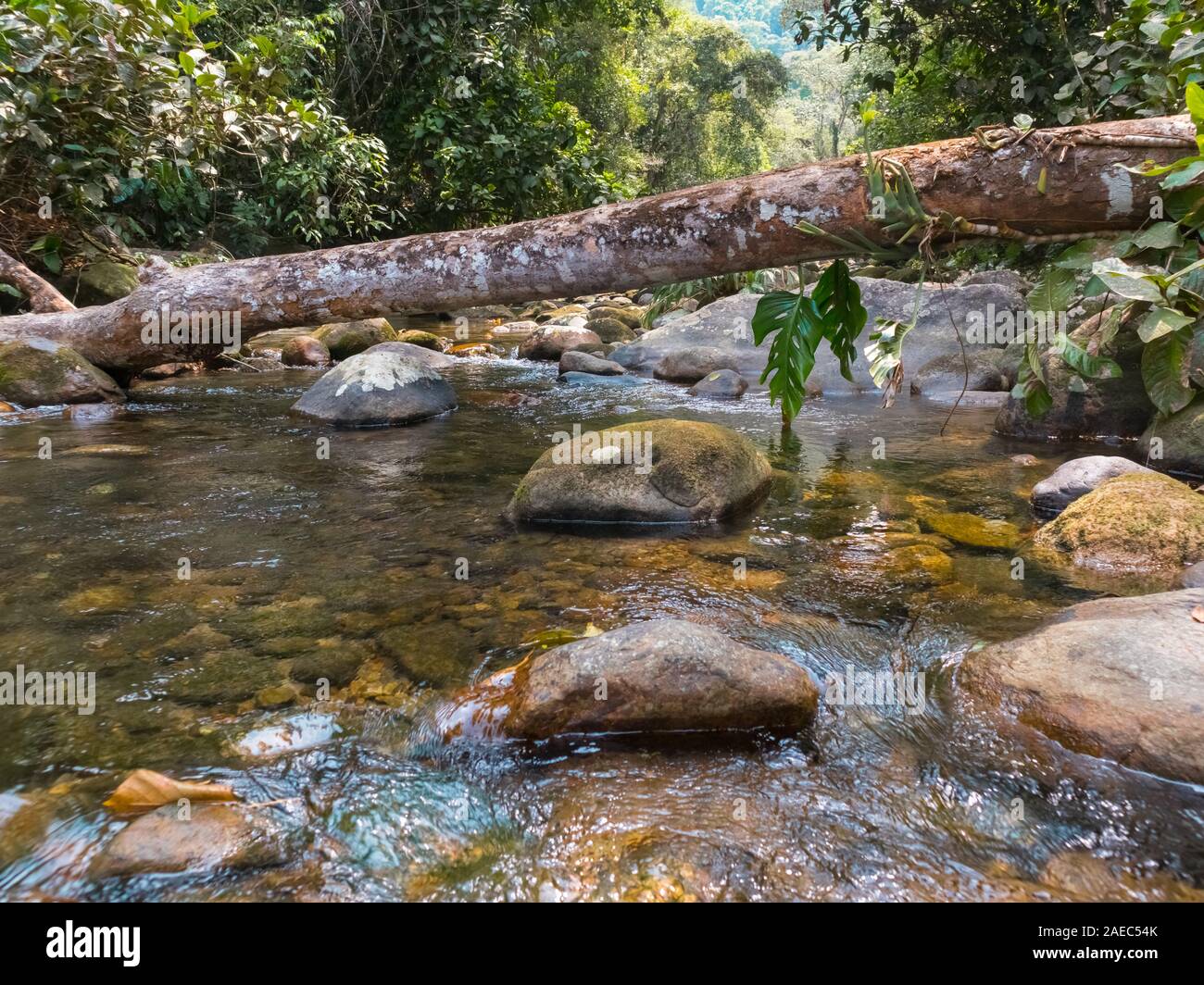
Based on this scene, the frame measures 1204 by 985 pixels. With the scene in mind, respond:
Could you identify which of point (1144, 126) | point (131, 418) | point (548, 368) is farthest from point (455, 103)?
point (1144, 126)

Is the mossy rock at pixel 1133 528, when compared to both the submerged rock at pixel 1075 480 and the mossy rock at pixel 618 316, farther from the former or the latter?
the mossy rock at pixel 618 316

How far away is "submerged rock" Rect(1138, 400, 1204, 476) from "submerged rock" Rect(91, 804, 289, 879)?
17.7 feet

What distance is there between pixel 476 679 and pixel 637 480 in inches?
Result: 73.5

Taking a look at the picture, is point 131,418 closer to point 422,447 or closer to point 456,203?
point 422,447

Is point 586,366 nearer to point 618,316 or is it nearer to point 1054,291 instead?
point 618,316

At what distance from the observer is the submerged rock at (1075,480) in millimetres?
4375

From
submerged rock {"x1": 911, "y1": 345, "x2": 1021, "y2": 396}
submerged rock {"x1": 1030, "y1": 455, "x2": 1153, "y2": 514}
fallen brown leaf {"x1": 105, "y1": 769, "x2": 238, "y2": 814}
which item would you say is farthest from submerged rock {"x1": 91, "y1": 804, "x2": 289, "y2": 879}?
submerged rock {"x1": 911, "y1": 345, "x2": 1021, "y2": 396}

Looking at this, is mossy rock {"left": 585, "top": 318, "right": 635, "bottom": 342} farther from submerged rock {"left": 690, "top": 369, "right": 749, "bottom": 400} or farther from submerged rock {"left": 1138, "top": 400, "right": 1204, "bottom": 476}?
submerged rock {"left": 1138, "top": 400, "right": 1204, "bottom": 476}

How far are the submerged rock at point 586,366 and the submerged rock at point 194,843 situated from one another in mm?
7919

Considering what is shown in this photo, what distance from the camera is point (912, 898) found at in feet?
6.07

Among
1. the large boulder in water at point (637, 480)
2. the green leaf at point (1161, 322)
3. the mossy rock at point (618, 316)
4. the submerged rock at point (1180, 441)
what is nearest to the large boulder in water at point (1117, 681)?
the green leaf at point (1161, 322)

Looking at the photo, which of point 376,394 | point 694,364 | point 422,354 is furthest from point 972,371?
point 422,354

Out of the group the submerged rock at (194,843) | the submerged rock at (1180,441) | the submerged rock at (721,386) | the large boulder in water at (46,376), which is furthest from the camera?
the submerged rock at (721,386)

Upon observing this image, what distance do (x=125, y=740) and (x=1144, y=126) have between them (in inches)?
197
